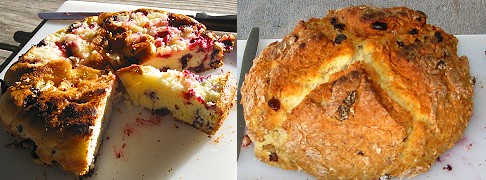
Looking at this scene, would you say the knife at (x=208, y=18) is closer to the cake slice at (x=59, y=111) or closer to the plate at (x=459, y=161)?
the cake slice at (x=59, y=111)

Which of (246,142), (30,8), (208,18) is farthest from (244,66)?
(30,8)

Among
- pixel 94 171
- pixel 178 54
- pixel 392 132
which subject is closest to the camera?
pixel 392 132

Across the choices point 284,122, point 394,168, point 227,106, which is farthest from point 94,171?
point 394,168

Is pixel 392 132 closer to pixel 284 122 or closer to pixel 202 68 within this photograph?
pixel 284 122

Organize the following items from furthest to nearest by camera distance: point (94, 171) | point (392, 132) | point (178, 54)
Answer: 1. point (178, 54)
2. point (94, 171)
3. point (392, 132)

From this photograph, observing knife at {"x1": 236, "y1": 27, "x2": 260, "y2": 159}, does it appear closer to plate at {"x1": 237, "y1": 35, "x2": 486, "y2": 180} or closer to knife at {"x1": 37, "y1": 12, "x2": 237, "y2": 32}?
plate at {"x1": 237, "y1": 35, "x2": 486, "y2": 180}

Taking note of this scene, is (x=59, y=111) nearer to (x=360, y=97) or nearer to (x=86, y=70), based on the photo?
(x=86, y=70)

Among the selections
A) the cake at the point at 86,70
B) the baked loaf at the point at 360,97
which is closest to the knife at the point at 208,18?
the cake at the point at 86,70
